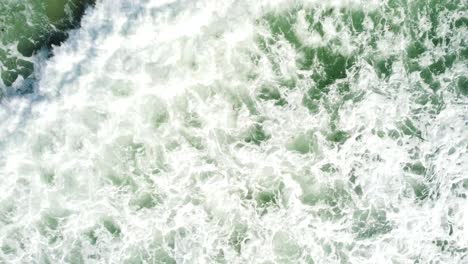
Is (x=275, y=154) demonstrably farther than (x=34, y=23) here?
Yes

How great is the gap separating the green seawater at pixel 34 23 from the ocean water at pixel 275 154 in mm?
1038

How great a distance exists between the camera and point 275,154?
5891 mm

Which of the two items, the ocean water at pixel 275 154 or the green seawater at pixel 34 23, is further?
the ocean water at pixel 275 154

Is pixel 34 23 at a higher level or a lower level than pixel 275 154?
higher

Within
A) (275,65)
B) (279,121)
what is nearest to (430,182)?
(279,121)

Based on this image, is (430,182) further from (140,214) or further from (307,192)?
(140,214)

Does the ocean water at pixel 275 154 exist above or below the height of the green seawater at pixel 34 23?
below

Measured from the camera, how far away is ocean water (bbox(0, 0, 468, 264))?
5812mm

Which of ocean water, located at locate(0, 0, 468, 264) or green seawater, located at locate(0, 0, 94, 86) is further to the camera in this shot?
ocean water, located at locate(0, 0, 468, 264)

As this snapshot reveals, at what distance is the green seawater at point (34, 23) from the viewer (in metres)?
5.68

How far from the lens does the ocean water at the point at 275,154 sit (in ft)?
19.1

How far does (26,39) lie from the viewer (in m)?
5.73

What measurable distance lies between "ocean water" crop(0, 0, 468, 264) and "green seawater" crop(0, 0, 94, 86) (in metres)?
1.04

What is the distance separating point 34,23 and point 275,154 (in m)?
3.61
